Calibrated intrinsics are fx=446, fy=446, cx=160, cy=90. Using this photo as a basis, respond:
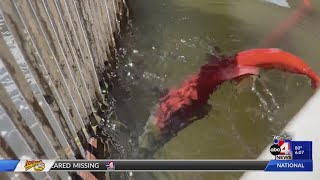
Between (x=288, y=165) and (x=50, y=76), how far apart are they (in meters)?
1.22

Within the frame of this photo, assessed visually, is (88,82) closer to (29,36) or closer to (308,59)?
(29,36)

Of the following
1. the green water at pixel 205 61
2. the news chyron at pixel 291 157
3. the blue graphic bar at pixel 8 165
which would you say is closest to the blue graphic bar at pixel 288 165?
the news chyron at pixel 291 157

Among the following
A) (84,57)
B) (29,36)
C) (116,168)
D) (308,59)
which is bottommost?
(308,59)

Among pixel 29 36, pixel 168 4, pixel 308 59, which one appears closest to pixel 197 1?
pixel 168 4

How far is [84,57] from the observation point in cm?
266

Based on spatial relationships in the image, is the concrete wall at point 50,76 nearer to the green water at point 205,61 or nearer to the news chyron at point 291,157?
the green water at point 205,61

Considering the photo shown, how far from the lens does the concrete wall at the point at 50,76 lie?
187cm

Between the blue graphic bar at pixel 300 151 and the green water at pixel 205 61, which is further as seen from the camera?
the green water at pixel 205 61

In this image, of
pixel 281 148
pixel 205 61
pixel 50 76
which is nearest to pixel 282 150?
pixel 281 148

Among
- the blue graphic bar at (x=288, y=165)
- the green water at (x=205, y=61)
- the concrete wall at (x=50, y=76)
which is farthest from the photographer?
the green water at (x=205, y=61)

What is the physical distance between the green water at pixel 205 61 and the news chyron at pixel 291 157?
102cm

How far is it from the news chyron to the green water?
1.02 meters

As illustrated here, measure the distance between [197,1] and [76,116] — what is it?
1.68m

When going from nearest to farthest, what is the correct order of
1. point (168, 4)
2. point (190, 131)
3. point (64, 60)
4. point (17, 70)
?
point (17, 70), point (64, 60), point (190, 131), point (168, 4)
